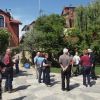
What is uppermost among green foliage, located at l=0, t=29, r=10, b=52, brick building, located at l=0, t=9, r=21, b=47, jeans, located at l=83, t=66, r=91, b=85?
brick building, located at l=0, t=9, r=21, b=47

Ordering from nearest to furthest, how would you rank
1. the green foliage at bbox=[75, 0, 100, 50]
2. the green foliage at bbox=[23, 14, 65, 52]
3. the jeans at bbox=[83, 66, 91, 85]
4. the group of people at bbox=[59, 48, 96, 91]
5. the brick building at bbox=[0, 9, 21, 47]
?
the group of people at bbox=[59, 48, 96, 91]
the jeans at bbox=[83, 66, 91, 85]
the green foliage at bbox=[23, 14, 65, 52]
the green foliage at bbox=[75, 0, 100, 50]
the brick building at bbox=[0, 9, 21, 47]

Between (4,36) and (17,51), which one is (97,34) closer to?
(17,51)

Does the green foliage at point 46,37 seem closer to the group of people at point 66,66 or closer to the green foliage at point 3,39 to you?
the green foliage at point 3,39

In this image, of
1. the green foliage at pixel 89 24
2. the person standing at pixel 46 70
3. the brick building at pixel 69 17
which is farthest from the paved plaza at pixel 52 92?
the brick building at pixel 69 17

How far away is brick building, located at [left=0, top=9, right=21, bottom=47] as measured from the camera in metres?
48.3

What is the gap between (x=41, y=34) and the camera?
37250 mm

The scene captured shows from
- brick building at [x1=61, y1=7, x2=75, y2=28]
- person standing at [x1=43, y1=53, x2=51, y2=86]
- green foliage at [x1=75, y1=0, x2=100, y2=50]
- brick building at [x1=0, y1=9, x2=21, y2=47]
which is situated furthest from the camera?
brick building at [x1=61, y1=7, x2=75, y2=28]

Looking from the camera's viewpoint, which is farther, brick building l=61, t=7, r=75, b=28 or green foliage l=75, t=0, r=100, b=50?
brick building l=61, t=7, r=75, b=28

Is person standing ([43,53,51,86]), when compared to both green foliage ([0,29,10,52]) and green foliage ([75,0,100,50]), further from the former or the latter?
green foliage ([75,0,100,50])

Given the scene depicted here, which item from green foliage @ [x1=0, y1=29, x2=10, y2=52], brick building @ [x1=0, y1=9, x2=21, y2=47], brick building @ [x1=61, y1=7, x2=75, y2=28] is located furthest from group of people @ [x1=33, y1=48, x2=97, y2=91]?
brick building @ [x1=61, y1=7, x2=75, y2=28]

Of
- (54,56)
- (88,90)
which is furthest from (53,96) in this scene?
(54,56)

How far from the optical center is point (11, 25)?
162 feet

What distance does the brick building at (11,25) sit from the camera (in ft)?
158

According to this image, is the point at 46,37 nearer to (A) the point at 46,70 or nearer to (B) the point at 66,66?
(A) the point at 46,70
